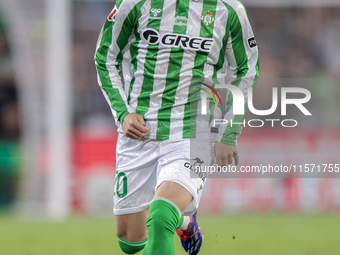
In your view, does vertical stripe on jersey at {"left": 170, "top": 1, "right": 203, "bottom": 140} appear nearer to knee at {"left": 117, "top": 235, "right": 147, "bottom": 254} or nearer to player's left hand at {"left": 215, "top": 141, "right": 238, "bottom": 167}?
player's left hand at {"left": 215, "top": 141, "right": 238, "bottom": 167}

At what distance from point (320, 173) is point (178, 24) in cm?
554

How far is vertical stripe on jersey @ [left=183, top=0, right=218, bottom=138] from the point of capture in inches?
117

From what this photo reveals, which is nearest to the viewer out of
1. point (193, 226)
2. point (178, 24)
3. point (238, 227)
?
point (178, 24)

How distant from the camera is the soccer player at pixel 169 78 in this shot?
9.63ft

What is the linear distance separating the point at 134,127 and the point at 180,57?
495mm

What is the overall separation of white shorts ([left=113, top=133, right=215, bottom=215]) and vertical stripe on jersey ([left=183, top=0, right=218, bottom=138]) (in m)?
0.12

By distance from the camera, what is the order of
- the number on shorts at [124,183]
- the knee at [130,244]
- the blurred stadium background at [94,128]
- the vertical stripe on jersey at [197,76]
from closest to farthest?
the vertical stripe on jersey at [197,76] → the number on shorts at [124,183] → the knee at [130,244] → the blurred stadium background at [94,128]

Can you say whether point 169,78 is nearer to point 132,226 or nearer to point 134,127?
point 134,127

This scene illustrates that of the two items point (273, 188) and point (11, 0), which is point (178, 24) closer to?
point (273, 188)

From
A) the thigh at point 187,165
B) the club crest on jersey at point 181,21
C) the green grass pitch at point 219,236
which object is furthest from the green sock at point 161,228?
the green grass pitch at point 219,236

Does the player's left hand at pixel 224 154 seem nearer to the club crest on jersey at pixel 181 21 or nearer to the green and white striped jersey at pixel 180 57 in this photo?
the green and white striped jersey at pixel 180 57

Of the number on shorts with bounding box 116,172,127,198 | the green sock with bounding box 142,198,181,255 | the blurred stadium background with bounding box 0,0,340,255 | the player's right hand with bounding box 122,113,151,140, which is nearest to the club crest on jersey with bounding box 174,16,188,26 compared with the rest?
the player's right hand with bounding box 122,113,151,140

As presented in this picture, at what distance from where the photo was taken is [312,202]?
7.63 metres

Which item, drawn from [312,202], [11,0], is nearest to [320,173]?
[312,202]
